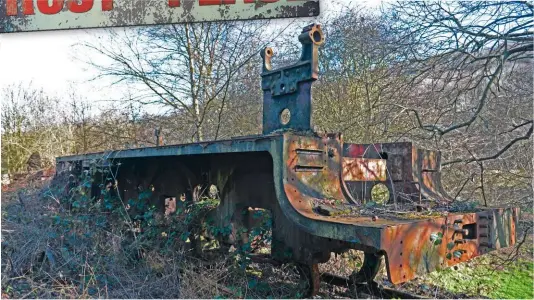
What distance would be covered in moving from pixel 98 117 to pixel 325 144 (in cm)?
1103

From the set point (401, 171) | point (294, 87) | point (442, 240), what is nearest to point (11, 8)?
point (294, 87)

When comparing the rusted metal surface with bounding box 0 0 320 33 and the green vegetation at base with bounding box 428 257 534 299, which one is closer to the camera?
the rusted metal surface with bounding box 0 0 320 33

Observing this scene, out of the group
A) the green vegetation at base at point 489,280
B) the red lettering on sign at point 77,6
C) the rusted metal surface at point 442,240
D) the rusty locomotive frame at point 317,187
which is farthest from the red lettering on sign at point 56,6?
the green vegetation at base at point 489,280

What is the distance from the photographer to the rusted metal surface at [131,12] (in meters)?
4.31

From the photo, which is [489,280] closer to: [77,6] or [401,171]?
[401,171]

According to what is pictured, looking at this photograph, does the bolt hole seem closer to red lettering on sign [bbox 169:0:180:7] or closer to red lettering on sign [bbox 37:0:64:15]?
red lettering on sign [bbox 169:0:180:7]

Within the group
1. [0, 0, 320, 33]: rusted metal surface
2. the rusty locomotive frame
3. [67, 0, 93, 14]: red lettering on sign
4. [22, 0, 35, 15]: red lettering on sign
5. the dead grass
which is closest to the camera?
the rusty locomotive frame

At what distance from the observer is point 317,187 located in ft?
10.8

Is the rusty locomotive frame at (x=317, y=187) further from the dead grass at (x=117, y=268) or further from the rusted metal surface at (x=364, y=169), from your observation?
the dead grass at (x=117, y=268)

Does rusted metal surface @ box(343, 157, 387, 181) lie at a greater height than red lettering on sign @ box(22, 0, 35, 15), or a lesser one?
lesser

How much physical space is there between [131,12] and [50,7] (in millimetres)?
897

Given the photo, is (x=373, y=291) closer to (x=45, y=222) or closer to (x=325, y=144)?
(x=325, y=144)

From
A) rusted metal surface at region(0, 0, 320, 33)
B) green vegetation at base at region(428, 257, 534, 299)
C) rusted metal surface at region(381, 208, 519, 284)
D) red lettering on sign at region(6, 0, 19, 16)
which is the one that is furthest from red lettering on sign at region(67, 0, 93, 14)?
green vegetation at base at region(428, 257, 534, 299)

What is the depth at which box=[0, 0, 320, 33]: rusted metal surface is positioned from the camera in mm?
4312
